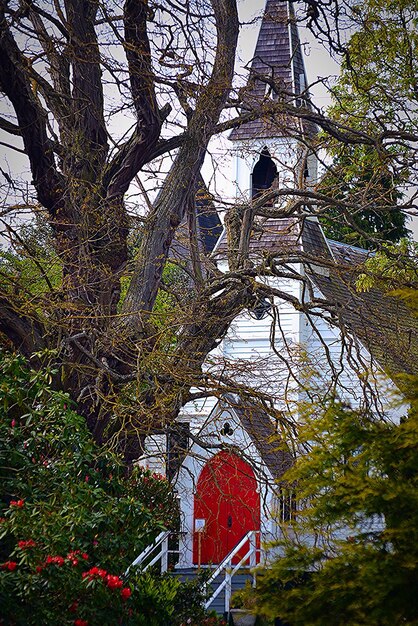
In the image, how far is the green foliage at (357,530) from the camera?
538 cm

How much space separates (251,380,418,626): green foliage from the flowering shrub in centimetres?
177

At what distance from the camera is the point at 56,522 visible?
705cm

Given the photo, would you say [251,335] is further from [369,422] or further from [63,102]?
[369,422]

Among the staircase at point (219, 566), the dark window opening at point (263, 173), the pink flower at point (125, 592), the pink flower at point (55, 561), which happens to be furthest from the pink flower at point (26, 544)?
the dark window opening at point (263, 173)

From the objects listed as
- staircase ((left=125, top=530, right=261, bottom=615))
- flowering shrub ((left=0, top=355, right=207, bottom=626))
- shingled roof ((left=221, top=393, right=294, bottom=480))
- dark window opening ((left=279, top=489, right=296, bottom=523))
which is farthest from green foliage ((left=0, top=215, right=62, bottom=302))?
staircase ((left=125, top=530, right=261, bottom=615))

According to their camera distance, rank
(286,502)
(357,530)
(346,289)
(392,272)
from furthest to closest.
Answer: (346,289), (392,272), (286,502), (357,530)

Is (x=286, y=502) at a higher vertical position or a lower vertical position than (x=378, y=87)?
lower

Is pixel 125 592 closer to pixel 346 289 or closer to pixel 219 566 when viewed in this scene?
pixel 219 566

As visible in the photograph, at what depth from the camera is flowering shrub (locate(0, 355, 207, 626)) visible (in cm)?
683

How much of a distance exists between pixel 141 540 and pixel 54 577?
1535 mm

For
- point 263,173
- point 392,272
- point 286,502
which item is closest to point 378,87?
point 392,272

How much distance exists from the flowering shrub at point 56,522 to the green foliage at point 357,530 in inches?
69.8

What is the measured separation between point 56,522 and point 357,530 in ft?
7.98

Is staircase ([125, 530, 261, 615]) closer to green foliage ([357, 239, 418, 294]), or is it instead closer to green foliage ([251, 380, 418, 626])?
green foliage ([357, 239, 418, 294])
